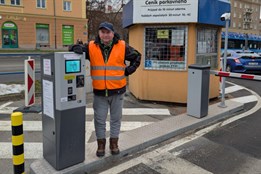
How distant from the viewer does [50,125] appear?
3.45 meters

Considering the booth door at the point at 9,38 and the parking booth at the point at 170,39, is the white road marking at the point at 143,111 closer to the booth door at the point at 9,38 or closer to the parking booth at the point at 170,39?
the parking booth at the point at 170,39

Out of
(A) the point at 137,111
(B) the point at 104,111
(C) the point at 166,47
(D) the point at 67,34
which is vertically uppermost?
(D) the point at 67,34

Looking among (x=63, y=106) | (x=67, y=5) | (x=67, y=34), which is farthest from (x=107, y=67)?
(x=67, y=5)

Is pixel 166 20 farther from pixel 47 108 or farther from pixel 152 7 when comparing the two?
pixel 47 108

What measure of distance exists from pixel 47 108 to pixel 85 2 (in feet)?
123

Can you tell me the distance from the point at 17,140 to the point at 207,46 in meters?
5.89

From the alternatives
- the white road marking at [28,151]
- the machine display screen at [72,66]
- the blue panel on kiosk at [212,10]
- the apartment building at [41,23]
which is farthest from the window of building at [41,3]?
the machine display screen at [72,66]

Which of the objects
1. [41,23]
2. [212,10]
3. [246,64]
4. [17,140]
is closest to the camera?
[17,140]

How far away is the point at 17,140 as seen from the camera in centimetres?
305

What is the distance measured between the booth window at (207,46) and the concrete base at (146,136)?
1404mm

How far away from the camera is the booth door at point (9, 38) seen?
32719 millimetres

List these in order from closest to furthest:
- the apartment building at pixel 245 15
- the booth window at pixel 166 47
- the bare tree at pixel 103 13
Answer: the booth window at pixel 166 47 → the bare tree at pixel 103 13 → the apartment building at pixel 245 15

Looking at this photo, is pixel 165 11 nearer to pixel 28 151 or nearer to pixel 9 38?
pixel 28 151

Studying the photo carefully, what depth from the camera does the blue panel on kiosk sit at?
259 inches
